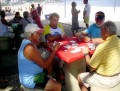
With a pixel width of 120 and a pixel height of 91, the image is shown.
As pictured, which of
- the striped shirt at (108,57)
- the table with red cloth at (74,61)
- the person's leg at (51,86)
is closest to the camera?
the striped shirt at (108,57)

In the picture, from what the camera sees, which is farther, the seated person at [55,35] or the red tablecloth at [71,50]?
the seated person at [55,35]

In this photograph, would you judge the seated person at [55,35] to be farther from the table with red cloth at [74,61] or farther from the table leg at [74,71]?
the table leg at [74,71]

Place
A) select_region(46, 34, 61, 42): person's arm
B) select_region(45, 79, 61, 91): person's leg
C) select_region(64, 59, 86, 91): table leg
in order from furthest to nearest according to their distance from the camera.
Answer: select_region(46, 34, 61, 42): person's arm, select_region(64, 59, 86, 91): table leg, select_region(45, 79, 61, 91): person's leg

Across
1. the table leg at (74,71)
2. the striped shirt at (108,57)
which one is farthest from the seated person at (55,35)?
the striped shirt at (108,57)

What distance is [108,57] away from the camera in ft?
10.1

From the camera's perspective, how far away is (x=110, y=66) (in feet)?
10.2

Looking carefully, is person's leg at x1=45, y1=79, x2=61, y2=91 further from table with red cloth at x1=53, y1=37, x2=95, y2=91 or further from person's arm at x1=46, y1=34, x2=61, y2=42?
person's arm at x1=46, y1=34, x2=61, y2=42

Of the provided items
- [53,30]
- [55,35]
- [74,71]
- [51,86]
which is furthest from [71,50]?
[53,30]

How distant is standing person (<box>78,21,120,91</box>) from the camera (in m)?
3.09

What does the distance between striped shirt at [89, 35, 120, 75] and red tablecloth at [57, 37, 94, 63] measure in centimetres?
28

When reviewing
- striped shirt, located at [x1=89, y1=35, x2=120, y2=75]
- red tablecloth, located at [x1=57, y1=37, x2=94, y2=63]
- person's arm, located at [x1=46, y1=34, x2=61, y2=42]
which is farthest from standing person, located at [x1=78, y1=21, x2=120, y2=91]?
person's arm, located at [x1=46, y1=34, x2=61, y2=42]

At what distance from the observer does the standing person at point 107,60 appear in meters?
3.09

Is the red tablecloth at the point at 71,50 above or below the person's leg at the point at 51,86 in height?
above

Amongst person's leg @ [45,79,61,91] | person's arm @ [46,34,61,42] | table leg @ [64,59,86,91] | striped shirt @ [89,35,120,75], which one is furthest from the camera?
person's arm @ [46,34,61,42]
